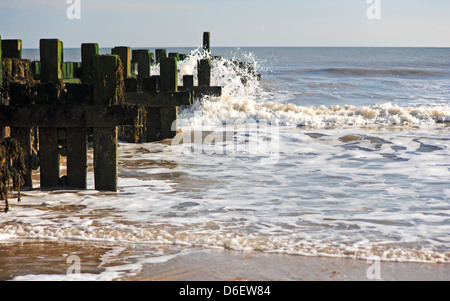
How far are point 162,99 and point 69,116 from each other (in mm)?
3600

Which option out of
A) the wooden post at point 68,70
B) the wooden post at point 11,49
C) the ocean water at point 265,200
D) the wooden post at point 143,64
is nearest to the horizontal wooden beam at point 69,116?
the ocean water at point 265,200

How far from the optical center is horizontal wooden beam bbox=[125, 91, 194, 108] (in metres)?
9.80

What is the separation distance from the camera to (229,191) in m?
7.13

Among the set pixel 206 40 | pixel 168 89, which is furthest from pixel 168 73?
pixel 206 40

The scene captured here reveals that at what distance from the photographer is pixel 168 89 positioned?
32.6 feet

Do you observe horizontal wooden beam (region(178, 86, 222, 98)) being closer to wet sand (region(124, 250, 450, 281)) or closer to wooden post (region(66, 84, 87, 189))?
wooden post (region(66, 84, 87, 189))

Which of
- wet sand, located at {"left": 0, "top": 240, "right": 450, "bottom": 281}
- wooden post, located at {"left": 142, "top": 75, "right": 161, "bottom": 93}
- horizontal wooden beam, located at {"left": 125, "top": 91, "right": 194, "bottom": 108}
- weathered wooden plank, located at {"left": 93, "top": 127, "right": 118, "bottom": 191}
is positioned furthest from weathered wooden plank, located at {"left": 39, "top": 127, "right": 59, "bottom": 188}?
wooden post, located at {"left": 142, "top": 75, "right": 161, "bottom": 93}

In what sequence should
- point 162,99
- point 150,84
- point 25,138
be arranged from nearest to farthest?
point 25,138, point 150,84, point 162,99

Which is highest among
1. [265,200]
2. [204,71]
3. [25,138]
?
[204,71]

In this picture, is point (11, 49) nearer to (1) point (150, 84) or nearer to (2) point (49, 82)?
(2) point (49, 82)

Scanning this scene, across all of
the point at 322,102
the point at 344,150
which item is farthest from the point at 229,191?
the point at 322,102

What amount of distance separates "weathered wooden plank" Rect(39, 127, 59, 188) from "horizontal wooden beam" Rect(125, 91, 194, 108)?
10.6 feet

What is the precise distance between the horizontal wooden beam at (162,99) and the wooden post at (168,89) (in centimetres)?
11

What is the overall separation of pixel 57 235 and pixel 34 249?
0.41 m
